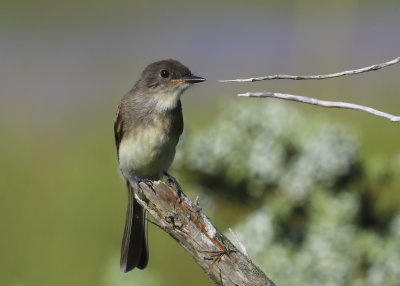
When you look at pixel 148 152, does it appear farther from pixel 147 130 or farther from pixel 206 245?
pixel 206 245

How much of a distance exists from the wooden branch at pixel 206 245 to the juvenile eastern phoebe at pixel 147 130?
4.02 feet

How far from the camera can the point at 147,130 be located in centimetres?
470

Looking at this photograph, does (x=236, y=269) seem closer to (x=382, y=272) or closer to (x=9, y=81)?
(x=382, y=272)

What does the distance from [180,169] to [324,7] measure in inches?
244

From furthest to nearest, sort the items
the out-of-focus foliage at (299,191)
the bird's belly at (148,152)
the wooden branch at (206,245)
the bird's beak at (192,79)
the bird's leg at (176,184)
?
the out-of-focus foliage at (299,191) → the bird's beak at (192,79) → the bird's belly at (148,152) → the bird's leg at (176,184) → the wooden branch at (206,245)

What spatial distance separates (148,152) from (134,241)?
1.78 ft

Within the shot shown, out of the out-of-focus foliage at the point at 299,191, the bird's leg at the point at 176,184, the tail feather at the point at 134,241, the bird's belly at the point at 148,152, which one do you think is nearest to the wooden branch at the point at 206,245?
the bird's leg at the point at 176,184

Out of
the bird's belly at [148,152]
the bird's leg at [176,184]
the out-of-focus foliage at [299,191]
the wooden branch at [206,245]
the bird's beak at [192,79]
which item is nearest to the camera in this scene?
the wooden branch at [206,245]

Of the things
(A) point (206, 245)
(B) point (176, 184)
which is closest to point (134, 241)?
(B) point (176, 184)

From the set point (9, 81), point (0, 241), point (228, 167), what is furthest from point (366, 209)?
point (9, 81)

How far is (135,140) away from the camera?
4.71 m

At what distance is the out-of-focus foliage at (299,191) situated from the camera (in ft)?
17.7

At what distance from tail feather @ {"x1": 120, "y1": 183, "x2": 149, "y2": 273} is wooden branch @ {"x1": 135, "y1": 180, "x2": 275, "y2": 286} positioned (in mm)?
1400

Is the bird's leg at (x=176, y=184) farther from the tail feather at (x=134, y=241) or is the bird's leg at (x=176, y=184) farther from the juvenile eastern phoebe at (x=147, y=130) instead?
the tail feather at (x=134, y=241)
